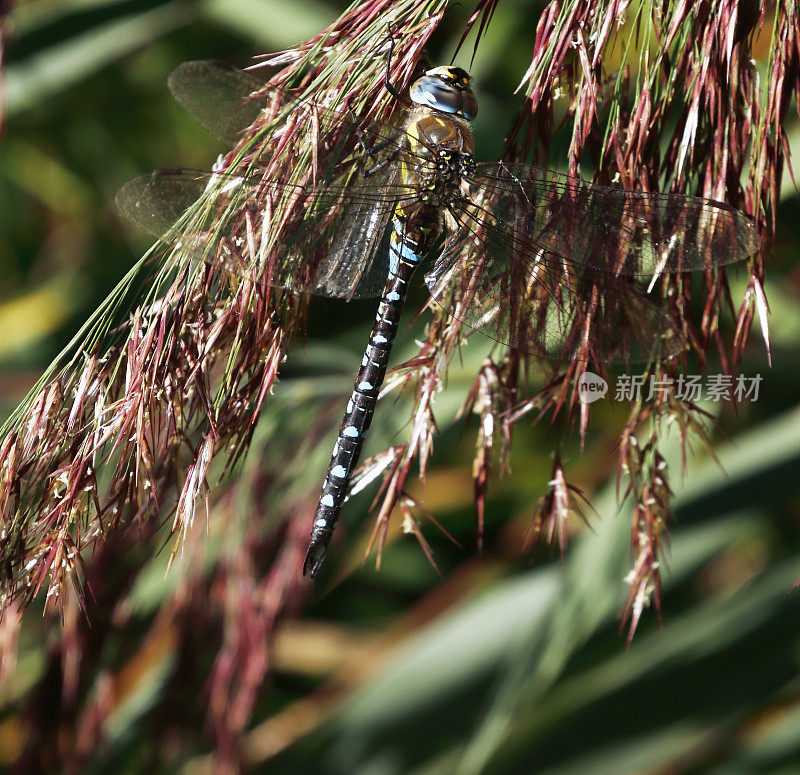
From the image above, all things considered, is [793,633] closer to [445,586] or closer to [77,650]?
[445,586]

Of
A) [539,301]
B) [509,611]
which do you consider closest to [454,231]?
[539,301]

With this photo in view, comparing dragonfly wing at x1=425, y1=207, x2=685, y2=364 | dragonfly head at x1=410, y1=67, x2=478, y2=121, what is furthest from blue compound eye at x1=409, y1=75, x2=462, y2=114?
dragonfly wing at x1=425, y1=207, x2=685, y2=364

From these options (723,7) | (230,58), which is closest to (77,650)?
(723,7)

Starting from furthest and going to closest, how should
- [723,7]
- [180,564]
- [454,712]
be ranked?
[454,712] < [180,564] < [723,7]

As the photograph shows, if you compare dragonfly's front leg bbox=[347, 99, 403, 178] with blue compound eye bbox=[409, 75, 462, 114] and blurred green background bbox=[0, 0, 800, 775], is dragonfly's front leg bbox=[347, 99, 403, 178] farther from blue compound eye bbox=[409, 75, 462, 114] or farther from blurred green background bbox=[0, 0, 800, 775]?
blurred green background bbox=[0, 0, 800, 775]

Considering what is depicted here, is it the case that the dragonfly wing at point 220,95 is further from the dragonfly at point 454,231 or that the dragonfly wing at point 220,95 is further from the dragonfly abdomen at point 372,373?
the dragonfly abdomen at point 372,373
